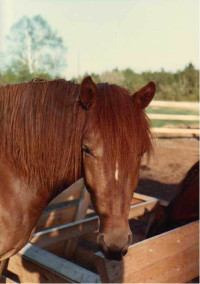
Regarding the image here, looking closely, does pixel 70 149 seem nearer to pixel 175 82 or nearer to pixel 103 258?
pixel 103 258

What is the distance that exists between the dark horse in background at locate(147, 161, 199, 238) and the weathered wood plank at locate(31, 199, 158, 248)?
0.98ft

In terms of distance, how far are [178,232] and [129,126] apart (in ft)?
5.89

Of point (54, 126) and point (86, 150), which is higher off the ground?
point (54, 126)

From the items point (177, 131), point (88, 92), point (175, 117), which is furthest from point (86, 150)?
point (175, 117)

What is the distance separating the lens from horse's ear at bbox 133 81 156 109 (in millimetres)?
1845

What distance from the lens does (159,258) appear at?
2832 millimetres

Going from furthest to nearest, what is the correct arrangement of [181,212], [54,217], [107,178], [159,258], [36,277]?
[54,217]
[181,212]
[159,258]
[36,277]
[107,178]

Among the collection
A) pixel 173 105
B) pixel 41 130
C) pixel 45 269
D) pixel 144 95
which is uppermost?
pixel 144 95

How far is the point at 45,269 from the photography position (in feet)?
8.21

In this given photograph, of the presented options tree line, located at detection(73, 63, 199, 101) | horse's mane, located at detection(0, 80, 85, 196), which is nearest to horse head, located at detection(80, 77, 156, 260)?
horse's mane, located at detection(0, 80, 85, 196)

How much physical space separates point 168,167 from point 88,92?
6.59 m

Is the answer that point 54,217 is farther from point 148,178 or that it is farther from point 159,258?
point 148,178

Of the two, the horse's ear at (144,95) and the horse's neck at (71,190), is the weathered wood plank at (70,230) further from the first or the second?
the horse's ear at (144,95)

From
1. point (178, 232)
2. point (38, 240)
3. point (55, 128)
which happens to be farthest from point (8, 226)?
point (178, 232)
